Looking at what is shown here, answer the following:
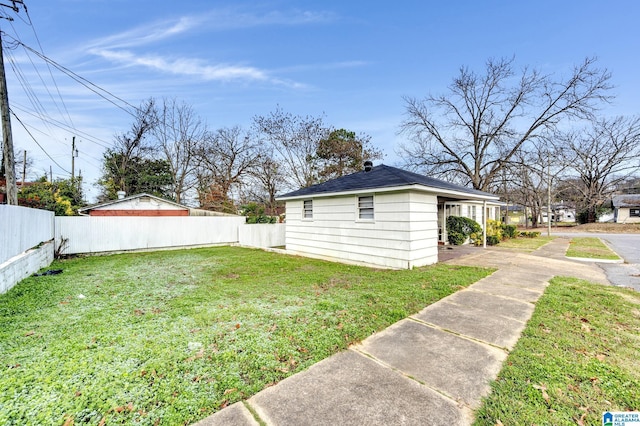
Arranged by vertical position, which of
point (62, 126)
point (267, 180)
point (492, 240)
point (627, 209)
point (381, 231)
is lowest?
point (492, 240)

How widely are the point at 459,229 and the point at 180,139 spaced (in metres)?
22.8

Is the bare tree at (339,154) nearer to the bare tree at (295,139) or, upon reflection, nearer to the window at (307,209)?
the bare tree at (295,139)

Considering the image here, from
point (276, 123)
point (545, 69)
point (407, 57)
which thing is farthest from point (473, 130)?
point (276, 123)

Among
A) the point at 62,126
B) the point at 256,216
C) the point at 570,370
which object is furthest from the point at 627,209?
the point at 62,126

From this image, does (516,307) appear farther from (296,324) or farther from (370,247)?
(370,247)

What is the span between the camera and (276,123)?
73.9 feet

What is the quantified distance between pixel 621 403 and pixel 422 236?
5636 mm

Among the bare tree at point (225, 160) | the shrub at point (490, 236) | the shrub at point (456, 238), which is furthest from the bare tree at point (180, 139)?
the shrub at point (490, 236)

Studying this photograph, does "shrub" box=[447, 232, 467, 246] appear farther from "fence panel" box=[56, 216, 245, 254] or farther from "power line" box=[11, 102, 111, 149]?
"power line" box=[11, 102, 111, 149]

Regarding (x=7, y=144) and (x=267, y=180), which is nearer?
(x=7, y=144)

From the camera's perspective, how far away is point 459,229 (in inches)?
504

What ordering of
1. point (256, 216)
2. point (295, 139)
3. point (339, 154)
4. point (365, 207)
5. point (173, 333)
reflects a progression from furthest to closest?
point (339, 154), point (295, 139), point (256, 216), point (365, 207), point (173, 333)

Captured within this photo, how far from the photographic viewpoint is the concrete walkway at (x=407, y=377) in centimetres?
203

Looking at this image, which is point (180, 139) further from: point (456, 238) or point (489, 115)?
point (489, 115)
